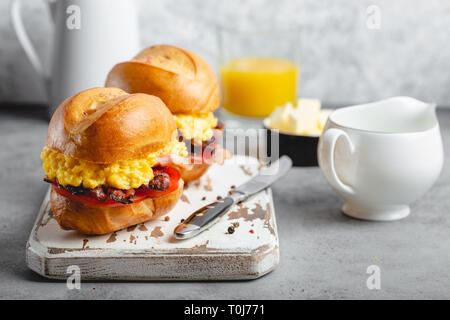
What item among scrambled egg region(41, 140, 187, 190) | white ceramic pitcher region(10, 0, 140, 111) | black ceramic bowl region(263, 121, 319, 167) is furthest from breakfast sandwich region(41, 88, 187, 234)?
white ceramic pitcher region(10, 0, 140, 111)

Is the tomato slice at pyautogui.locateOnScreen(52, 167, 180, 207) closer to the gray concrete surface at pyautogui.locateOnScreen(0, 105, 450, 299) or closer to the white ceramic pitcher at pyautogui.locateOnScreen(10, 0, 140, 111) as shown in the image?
the gray concrete surface at pyautogui.locateOnScreen(0, 105, 450, 299)

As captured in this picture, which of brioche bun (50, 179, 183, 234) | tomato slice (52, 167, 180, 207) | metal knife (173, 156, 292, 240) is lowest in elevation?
metal knife (173, 156, 292, 240)

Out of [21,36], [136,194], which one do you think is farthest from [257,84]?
[136,194]

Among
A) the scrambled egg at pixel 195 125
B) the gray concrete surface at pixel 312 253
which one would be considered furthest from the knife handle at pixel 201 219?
the scrambled egg at pixel 195 125

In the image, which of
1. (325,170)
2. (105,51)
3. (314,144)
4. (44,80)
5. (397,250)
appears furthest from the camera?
(44,80)

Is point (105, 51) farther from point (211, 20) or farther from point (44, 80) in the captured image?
point (211, 20)

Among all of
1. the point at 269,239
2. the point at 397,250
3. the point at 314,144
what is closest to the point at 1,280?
the point at 269,239

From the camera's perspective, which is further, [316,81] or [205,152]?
[316,81]
